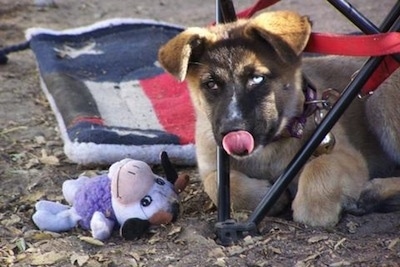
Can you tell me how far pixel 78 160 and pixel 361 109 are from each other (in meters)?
1.34

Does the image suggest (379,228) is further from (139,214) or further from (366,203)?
(139,214)

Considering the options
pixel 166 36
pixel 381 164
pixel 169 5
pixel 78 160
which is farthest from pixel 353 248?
pixel 169 5

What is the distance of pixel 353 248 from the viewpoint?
3.05m

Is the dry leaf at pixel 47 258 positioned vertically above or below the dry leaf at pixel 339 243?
below

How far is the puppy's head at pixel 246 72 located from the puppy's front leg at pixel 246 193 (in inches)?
11.0

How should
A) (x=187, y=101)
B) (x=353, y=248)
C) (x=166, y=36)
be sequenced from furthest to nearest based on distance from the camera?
1. (x=166, y=36)
2. (x=187, y=101)
3. (x=353, y=248)

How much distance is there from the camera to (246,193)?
137 inches

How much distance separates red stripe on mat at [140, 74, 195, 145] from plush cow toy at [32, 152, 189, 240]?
897mm

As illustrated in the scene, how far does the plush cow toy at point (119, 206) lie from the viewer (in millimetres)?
3291

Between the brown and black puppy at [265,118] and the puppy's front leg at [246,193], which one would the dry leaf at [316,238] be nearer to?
the brown and black puppy at [265,118]

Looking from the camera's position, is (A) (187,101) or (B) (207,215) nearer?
(B) (207,215)

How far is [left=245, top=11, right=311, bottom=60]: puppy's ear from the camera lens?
312cm

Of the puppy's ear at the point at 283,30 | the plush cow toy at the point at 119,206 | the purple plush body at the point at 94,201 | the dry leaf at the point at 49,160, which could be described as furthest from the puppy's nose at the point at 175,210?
the dry leaf at the point at 49,160

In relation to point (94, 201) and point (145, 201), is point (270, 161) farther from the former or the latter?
point (94, 201)
